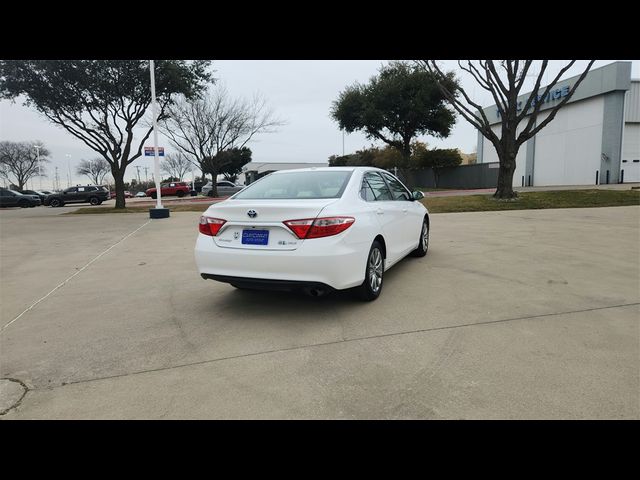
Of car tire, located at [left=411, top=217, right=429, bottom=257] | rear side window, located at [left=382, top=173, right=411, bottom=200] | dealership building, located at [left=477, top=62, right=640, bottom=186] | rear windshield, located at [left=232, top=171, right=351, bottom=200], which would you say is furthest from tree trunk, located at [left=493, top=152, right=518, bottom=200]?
rear windshield, located at [left=232, top=171, right=351, bottom=200]

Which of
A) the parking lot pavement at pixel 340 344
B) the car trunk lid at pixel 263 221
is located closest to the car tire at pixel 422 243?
A: the parking lot pavement at pixel 340 344

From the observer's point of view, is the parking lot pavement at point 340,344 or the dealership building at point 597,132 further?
the dealership building at point 597,132

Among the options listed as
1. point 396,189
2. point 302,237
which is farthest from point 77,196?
point 302,237

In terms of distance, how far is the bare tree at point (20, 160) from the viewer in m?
64.8

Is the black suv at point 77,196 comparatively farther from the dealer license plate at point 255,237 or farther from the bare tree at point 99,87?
the dealer license plate at point 255,237

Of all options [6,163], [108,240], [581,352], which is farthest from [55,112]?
[6,163]

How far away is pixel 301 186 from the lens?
5.03 meters

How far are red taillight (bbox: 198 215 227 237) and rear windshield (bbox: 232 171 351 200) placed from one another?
0.58 meters

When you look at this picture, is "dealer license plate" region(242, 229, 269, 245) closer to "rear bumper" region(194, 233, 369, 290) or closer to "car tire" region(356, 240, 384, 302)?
"rear bumper" region(194, 233, 369, 290)

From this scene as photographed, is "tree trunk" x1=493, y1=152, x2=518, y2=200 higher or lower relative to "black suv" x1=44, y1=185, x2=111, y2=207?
higher

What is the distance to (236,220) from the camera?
171 inches

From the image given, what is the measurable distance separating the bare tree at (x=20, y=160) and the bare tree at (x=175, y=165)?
1870 centimetres

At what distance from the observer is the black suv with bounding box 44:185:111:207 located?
33.0 m

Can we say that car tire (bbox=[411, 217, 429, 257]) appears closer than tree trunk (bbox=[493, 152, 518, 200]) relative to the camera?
Yes
